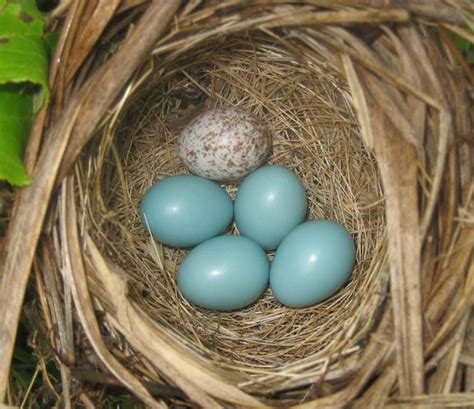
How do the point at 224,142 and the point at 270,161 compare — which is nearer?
the point at 224,142

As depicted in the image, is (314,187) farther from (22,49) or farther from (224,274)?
(22,49)

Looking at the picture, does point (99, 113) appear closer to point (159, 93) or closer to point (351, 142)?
point (159, 93)

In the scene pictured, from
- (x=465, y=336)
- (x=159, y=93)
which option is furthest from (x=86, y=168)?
(x=465, y=336)

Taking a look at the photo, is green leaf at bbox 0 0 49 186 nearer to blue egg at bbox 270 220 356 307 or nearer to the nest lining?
the nest lining

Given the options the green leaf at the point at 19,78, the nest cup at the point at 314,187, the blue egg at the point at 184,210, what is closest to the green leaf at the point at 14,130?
the green leaf at the point at 19,78

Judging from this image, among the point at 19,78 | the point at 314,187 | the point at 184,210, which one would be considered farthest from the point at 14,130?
the point at 314,187

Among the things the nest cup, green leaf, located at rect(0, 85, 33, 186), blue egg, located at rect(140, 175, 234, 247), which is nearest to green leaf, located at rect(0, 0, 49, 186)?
green leaf, located at rect(0, 85, 33, 186)

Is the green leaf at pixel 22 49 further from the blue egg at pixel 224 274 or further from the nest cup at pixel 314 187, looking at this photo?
the blue egg at pixel 224 274
